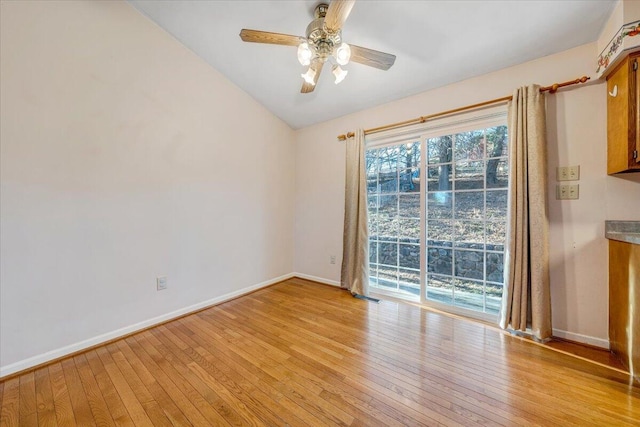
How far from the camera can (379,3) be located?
5.82 ft

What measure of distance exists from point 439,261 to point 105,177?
3.18 meters

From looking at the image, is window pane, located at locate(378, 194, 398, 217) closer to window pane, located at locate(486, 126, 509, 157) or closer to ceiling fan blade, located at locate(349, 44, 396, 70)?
window pane, located at locate(486, 126, 509, 157)

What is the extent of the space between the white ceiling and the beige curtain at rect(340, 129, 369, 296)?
0.64 meters

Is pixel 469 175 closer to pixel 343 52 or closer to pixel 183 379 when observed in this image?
pixel 343 52

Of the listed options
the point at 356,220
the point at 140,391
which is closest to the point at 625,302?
the point at 356,220

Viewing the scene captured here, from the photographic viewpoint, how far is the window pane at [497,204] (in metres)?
2.22

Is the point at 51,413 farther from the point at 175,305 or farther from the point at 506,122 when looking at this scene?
the point at 506,122

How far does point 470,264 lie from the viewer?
239cm

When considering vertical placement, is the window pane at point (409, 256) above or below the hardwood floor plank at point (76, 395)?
above

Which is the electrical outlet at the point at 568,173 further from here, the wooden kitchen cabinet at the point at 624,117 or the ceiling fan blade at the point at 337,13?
the ceiling fan blade at the point at 337,13

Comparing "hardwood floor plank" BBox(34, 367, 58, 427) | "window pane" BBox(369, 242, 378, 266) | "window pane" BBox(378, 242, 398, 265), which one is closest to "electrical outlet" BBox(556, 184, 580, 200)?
"window pane" BBox(378, 242, 398, 265)

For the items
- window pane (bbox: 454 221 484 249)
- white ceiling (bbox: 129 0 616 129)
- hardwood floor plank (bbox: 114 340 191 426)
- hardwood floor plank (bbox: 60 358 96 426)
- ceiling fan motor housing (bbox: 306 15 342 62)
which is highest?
white ceiling (bbox: 129 0 616 129)

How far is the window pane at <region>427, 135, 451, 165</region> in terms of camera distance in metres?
2.50

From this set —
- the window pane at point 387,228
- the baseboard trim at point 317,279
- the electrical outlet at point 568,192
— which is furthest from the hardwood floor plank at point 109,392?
the electrical outlet at point 568,192
